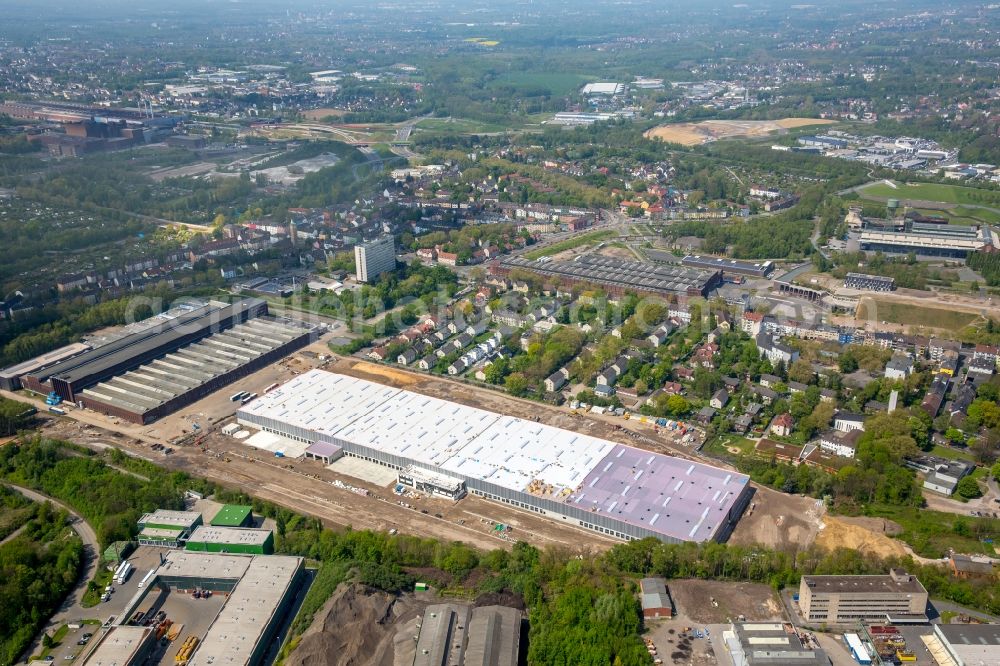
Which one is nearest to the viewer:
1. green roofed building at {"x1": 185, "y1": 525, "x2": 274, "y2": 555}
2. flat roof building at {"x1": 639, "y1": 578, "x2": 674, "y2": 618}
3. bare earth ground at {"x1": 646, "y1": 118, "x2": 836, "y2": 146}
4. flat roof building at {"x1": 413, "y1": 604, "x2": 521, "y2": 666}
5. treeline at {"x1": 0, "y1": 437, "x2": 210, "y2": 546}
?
flat roof building at {"x1": 413, "y1": 604, "x2": 521, "y2": 666}

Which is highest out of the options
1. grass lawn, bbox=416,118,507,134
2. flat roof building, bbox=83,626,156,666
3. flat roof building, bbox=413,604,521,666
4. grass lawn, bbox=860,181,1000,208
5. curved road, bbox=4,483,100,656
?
grass lawn, bbox=860,181,1000,208

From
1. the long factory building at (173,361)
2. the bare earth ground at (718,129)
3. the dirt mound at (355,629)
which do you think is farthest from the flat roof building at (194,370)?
the bare earth ground at (718,129)

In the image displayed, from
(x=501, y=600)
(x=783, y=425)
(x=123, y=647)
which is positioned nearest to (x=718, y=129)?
(x=783, y=425)

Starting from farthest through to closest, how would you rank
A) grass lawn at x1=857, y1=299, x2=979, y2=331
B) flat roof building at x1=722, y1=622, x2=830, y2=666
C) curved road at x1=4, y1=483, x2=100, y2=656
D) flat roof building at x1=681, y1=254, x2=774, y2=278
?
flat roof building at x1=681, y1=254, x2=774, y2=278
grass lawn at x1=857, y1=299, x2=979, y2=331
curved road at x1=4, y1=483, x2=100, y2=656
flat roof building at x1=722, y1=622, x2=830, y2=666

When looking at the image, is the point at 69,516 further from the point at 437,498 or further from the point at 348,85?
the point at 348,85

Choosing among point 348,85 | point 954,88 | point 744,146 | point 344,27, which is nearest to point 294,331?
point 744,146

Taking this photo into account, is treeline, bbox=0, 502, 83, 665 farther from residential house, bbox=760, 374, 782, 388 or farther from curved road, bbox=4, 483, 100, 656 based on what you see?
residential house, bbox=760, 374, 782, 388

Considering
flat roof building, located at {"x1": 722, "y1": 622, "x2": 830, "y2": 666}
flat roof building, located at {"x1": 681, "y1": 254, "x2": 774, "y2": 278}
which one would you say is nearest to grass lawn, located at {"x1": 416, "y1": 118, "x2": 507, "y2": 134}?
flat roof building, located at {"x1": 681, "y1": 254, "x2": 774, "y2": 278}
